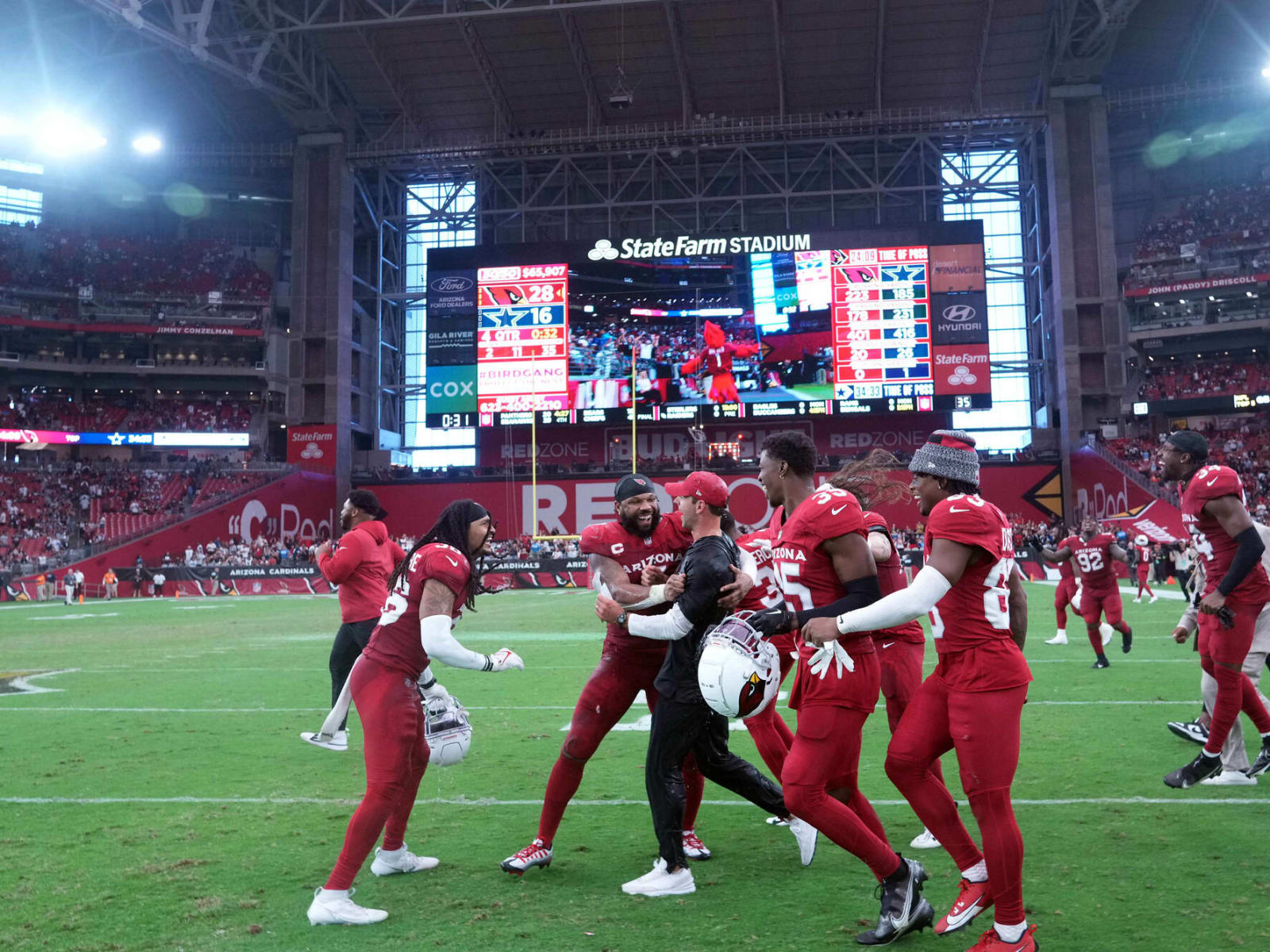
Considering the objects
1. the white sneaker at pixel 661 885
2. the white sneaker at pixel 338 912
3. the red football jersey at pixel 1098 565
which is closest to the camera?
the white sneaker at pixel 338 912

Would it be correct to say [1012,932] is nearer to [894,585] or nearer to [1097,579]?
[894,585]

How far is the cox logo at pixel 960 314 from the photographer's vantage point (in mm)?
39938

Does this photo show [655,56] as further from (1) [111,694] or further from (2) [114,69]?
(1) [111,694]

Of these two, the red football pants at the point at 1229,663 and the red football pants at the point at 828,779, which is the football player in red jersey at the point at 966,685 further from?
the red football pants at the point at 1229,663

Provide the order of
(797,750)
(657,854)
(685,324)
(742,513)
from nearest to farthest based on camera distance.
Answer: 1. (797,750)
2. (657,854)
3. (685,324)
4. (742,513)

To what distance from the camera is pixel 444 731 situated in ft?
16.0

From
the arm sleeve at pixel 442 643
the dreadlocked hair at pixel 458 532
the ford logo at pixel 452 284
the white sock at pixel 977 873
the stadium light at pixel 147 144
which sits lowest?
the white sock at pixel 977 873

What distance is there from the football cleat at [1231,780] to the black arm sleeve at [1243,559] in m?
1.33

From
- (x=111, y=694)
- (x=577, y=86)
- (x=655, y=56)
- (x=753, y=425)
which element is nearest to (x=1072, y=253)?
(x=753, y=425)

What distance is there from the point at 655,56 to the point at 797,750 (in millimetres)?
43986

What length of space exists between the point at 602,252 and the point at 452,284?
6.26 meters

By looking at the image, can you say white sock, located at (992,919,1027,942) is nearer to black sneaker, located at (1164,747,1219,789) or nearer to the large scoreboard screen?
black sneaker, located at (1164,747,1219,789)

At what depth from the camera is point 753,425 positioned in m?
46.0

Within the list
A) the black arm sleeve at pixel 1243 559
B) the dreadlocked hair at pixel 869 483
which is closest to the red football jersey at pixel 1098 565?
the black arm sleeve at pixel 1243 559
